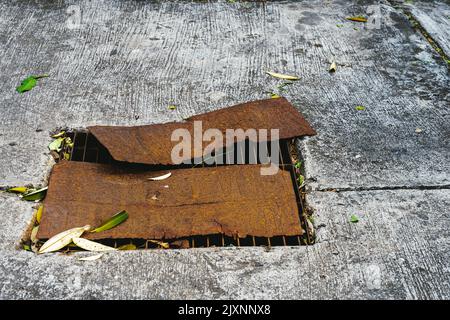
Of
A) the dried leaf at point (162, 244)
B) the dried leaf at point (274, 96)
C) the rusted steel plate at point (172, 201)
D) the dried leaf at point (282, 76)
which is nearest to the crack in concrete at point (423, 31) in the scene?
the dried leaf at point (282, 76)

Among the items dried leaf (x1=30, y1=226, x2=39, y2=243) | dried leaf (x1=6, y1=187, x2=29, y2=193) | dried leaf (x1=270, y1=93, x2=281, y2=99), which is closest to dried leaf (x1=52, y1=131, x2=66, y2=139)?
dried leaf (x1=6, y1=187, x2=29, y2=193)

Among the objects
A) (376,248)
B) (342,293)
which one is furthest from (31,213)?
(376,248)

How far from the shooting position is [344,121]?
9.29 feet

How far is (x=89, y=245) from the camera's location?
2070 mm

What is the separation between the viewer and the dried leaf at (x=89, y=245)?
2.06 m

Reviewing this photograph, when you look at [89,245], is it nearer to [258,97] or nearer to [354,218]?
[354,218]

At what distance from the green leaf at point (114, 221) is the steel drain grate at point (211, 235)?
0.06 metres

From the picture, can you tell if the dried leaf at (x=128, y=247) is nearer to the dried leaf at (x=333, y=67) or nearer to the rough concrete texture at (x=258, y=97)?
the rough concrete texture at (x=258, y=97)

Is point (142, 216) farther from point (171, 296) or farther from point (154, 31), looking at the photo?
point (154, 31)

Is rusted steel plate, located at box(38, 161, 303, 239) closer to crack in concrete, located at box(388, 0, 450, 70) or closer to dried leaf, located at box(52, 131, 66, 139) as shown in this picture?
dried leaf, located at box(52, 131, 66, 139)

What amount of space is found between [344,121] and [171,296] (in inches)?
59.5

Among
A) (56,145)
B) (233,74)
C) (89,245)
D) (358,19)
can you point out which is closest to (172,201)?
(89,245)

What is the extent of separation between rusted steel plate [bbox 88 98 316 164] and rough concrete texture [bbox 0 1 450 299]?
108mm
